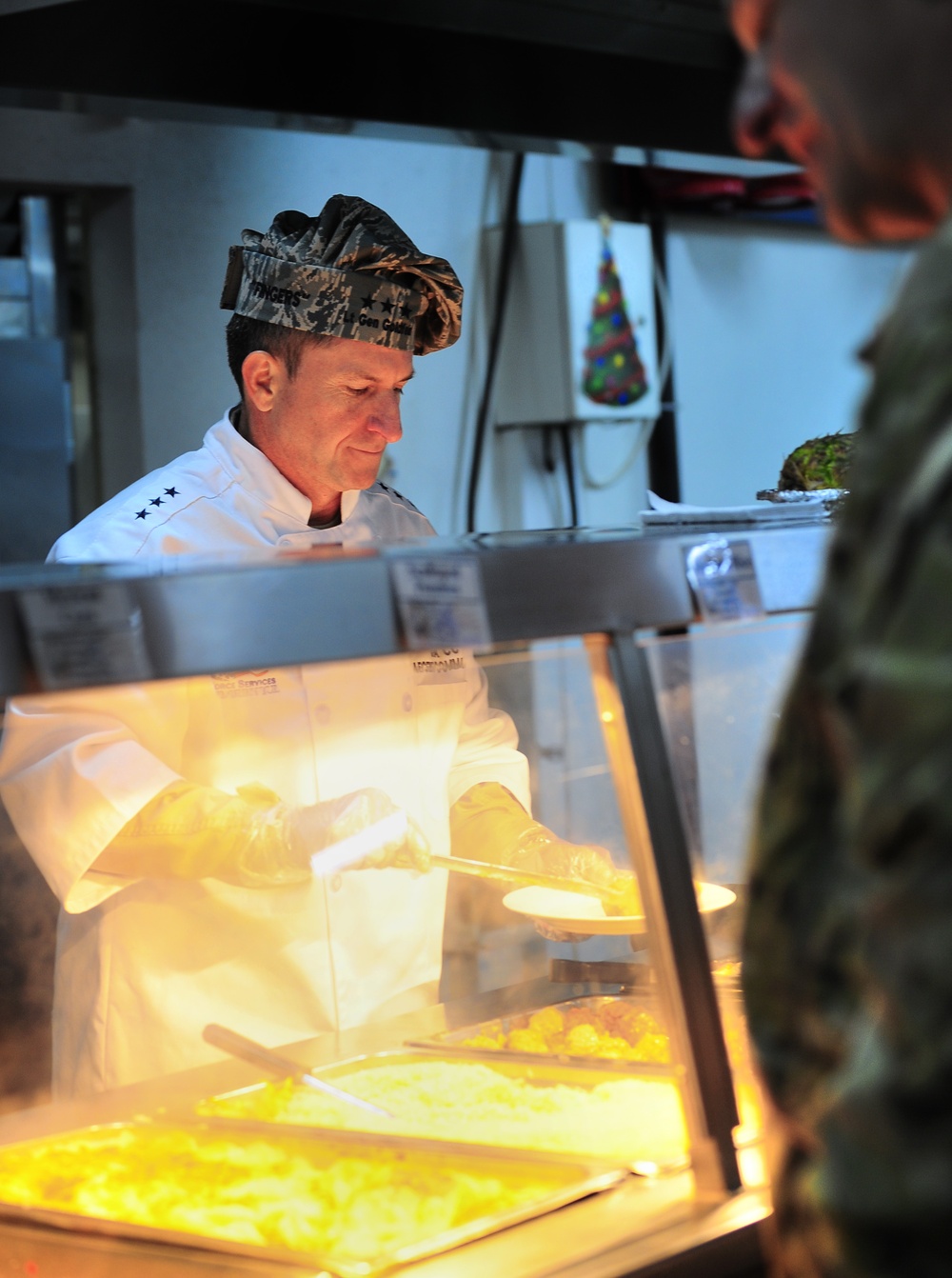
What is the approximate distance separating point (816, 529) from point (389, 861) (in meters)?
0.59

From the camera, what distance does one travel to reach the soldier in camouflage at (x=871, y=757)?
52 cm

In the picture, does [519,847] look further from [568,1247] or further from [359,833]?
[568,1247]

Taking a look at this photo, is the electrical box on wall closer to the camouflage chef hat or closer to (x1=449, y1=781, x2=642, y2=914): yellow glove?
the camouflage chef hat

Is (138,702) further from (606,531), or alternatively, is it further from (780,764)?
(780,764)

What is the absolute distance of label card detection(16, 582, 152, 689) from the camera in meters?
0.99

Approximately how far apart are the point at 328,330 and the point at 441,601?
1.13 metres

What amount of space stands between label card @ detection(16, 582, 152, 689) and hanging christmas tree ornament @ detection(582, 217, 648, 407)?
3.39 meters

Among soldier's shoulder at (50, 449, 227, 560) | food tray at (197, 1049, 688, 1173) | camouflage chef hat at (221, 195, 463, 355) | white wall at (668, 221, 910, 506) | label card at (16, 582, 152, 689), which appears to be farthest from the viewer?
white wall at (668, 221, 910, 506)

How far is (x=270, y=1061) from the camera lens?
152cm

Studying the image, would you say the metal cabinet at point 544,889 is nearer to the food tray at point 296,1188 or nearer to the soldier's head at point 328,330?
the food tray at point 296,1188

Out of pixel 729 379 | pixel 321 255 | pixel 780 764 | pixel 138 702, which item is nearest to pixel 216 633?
pixel 780 764

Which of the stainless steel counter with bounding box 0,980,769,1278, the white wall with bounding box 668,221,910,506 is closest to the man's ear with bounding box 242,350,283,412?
the stainless steel counter with bounding box 0,980,769,1278

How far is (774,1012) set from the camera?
0.64m

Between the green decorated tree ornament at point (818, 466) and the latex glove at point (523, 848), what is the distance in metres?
0.61
